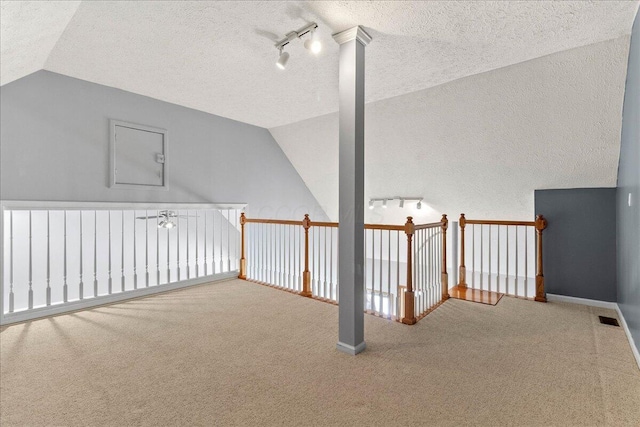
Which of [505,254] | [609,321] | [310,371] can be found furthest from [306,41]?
[505,254]

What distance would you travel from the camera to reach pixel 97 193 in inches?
139

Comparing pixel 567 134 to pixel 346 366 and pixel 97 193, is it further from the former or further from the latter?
pixel 97 193

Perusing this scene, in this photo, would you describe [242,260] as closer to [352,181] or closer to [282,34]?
[352,181]

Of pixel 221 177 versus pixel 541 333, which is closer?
pixel 541 333

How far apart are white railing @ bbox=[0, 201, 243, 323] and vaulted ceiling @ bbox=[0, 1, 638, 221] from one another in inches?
56.5

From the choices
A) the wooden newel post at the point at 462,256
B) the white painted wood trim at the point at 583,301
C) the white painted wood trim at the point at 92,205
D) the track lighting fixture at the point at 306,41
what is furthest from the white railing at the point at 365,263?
the track lighting fixture at the point at 306,41

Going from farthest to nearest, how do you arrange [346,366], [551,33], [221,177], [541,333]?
[221,177], [541,333], [551,33], [346,366]

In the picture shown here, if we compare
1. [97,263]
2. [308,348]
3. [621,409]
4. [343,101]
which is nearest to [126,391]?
[308,348]

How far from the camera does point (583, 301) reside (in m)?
3.50

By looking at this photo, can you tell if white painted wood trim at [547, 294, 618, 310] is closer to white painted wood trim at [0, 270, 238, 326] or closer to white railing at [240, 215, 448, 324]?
white railing at [240, 215, 448, 324]

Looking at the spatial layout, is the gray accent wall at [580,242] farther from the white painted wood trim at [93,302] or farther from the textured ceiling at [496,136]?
the white painted wood trim at [93,302]

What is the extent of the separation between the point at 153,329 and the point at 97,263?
138 cm

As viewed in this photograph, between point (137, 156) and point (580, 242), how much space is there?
562cm

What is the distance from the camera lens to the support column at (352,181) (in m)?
2.34
